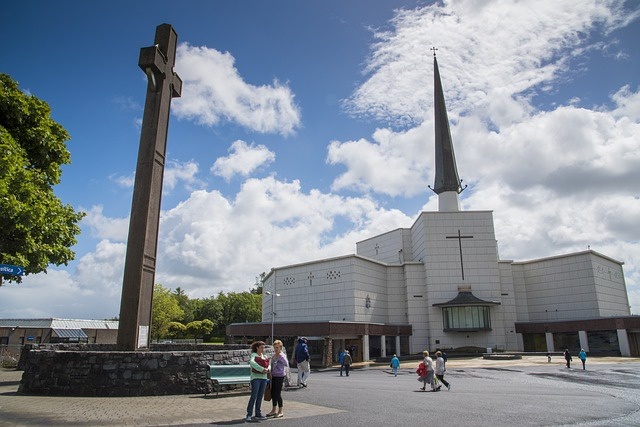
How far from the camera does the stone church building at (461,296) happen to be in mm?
46219

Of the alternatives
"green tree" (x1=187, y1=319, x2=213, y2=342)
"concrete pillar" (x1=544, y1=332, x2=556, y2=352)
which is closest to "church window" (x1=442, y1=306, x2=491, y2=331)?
"concrete pillar" (x1=544, y1=332, x2=556, y2=352)

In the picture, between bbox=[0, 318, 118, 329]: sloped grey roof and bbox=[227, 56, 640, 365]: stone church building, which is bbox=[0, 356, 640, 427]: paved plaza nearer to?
bbox=[227, 56, 640, 365]: stone church building

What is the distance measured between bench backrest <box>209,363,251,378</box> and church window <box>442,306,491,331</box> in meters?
38.7

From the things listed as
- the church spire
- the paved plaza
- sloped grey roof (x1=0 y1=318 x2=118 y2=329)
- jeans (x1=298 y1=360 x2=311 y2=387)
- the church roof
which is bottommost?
the paved plaza

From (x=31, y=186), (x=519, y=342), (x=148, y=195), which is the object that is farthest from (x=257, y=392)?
(x=519, y=342)

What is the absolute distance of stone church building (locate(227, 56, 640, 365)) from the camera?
46.2 m

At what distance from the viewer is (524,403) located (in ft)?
37.0

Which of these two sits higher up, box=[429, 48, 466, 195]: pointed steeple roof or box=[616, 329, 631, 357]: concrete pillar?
box=[429, 48, 466, 195]: pointed steeple roof

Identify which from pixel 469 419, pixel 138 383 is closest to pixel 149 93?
pixel 138 383

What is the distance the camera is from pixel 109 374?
38.3 feet

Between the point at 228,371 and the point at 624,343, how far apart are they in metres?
43.5

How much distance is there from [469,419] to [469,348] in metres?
40.4

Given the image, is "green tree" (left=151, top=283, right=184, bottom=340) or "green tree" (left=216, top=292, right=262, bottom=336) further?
"green tree" (left=216, top=292, right=262, bottom=336)

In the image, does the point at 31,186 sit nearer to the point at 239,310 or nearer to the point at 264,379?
the point at 264,379
